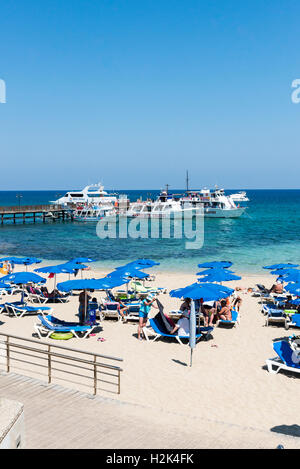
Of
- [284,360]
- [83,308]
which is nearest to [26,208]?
[83,308]

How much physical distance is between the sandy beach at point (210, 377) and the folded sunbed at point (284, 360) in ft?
0.69

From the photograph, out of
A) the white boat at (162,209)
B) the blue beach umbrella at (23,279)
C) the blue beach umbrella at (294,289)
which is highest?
the white boat at (162,209)

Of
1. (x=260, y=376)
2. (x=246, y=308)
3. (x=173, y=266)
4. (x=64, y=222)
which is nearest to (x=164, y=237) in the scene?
(x=173, y=266)

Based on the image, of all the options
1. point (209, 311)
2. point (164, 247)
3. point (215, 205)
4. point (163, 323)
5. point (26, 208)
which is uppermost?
point (215, 205)

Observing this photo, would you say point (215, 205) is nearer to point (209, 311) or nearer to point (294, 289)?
point (294, 289)

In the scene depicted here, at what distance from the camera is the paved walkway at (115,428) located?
6497 millimetres

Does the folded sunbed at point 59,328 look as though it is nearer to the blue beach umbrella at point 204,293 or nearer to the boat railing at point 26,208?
the blue beach umbrella at point 204,293

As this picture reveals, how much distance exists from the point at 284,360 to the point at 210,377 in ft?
6.21

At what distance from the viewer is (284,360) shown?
35.2 ft

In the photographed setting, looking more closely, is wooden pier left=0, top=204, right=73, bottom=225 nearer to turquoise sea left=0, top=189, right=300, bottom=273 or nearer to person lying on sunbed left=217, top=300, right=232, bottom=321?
turquoise sea left=0, top=189, right=300, bottom=273

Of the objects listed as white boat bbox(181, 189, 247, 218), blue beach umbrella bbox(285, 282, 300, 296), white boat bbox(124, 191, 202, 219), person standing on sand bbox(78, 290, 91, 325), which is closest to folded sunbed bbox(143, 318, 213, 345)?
person standing on sand bbox(78, 290, 91, 325)

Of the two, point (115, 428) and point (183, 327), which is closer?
point (115, 428)

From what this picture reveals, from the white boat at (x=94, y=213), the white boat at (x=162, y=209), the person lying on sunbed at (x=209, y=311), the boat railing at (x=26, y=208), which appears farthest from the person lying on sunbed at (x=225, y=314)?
the white boat at (x=94, y=213)
